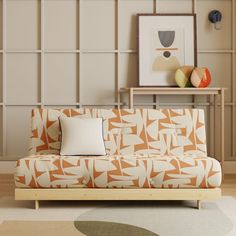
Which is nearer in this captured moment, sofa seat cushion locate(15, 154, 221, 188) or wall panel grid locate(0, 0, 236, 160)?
sofa seat cushion locate(15, 154, 221, 188)

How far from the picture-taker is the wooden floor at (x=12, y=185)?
4.67 meters

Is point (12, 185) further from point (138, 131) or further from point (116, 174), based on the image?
point (116, 174)

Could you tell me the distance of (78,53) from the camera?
6051 mm

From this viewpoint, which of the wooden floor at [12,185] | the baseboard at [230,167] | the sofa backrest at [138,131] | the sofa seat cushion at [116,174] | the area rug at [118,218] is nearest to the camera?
the area rug at [118,218]

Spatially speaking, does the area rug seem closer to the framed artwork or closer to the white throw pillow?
the white throw pillow

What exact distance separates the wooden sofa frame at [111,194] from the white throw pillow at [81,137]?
43cm

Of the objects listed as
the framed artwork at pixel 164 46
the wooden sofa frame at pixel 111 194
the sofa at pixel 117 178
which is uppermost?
the framed artwork at pixel 164 46

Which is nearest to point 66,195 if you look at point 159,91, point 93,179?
point 93,179

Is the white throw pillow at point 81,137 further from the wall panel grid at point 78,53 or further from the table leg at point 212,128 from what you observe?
the table leg at point 212,128

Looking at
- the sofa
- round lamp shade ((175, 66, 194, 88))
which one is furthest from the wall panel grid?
the sofa

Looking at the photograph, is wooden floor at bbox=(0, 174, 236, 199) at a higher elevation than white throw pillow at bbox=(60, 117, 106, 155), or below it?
below

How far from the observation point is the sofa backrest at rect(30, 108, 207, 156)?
14.6ft

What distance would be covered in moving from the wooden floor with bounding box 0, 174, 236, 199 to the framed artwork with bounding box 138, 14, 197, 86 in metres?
1.20

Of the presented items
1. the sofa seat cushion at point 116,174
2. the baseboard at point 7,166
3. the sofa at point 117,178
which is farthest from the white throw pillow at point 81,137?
the baseboard at point 7,166
